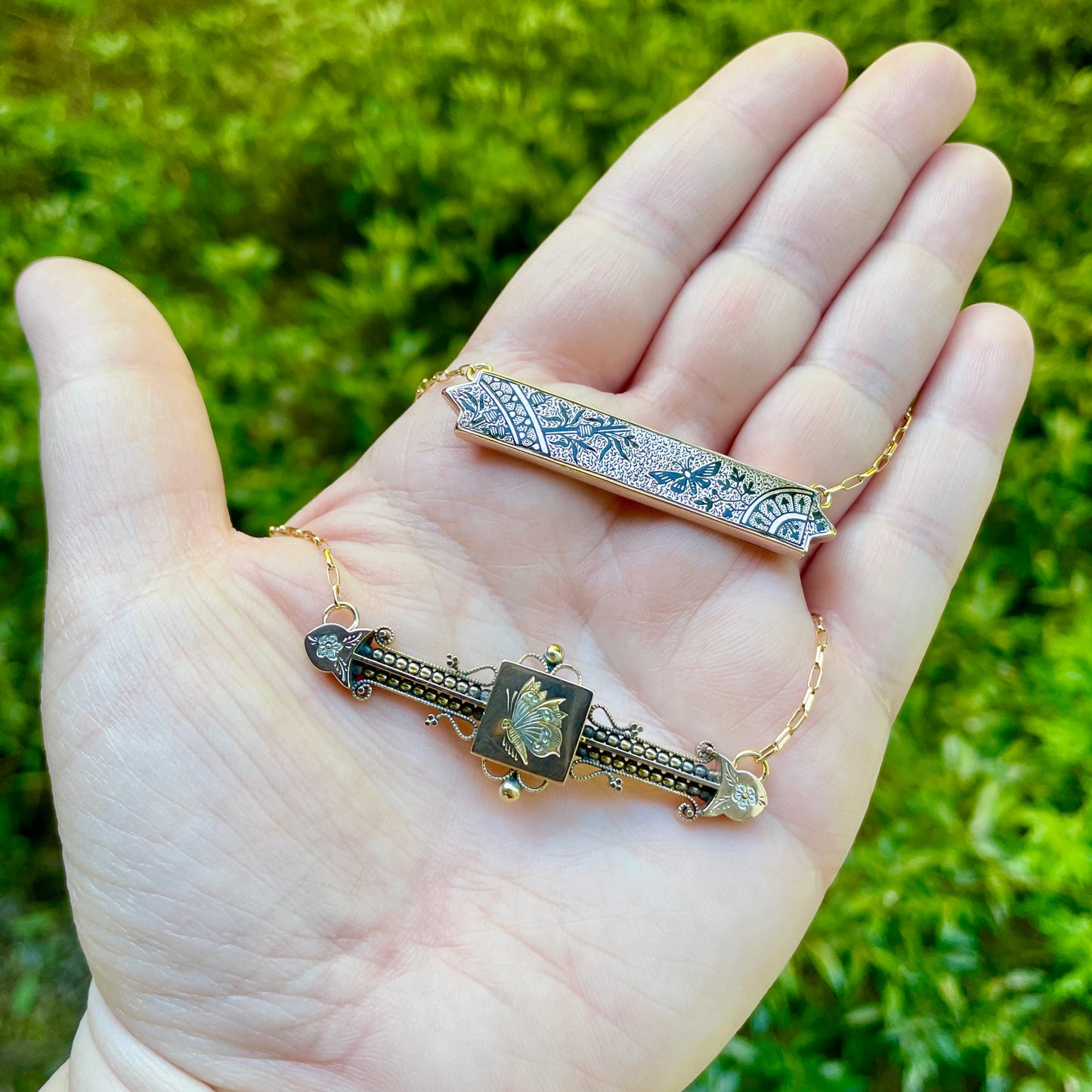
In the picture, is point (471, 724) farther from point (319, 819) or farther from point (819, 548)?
point (819, 548)

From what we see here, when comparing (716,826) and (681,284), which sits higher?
(681,284)

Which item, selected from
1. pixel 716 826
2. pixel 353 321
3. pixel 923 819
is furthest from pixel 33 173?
pixel 923 819

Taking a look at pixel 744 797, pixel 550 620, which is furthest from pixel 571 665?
pixel 744 797

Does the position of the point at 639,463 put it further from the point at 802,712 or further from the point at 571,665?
the point at 802,712

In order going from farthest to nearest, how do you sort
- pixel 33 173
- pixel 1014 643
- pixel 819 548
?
pixel 33 173, pixel 1014 643, pixel 819 548

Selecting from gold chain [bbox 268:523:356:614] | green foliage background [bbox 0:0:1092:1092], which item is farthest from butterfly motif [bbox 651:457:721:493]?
green foliage background [bbox 0:0:1092:1092]

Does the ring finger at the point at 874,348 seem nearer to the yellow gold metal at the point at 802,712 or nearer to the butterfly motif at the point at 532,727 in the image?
the yellow gold metal at the point at 802,712

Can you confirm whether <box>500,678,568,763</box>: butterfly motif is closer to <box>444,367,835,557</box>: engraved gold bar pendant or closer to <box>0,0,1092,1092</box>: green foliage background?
<box>444,367,835,557</box>: engraved gold bar pendant
